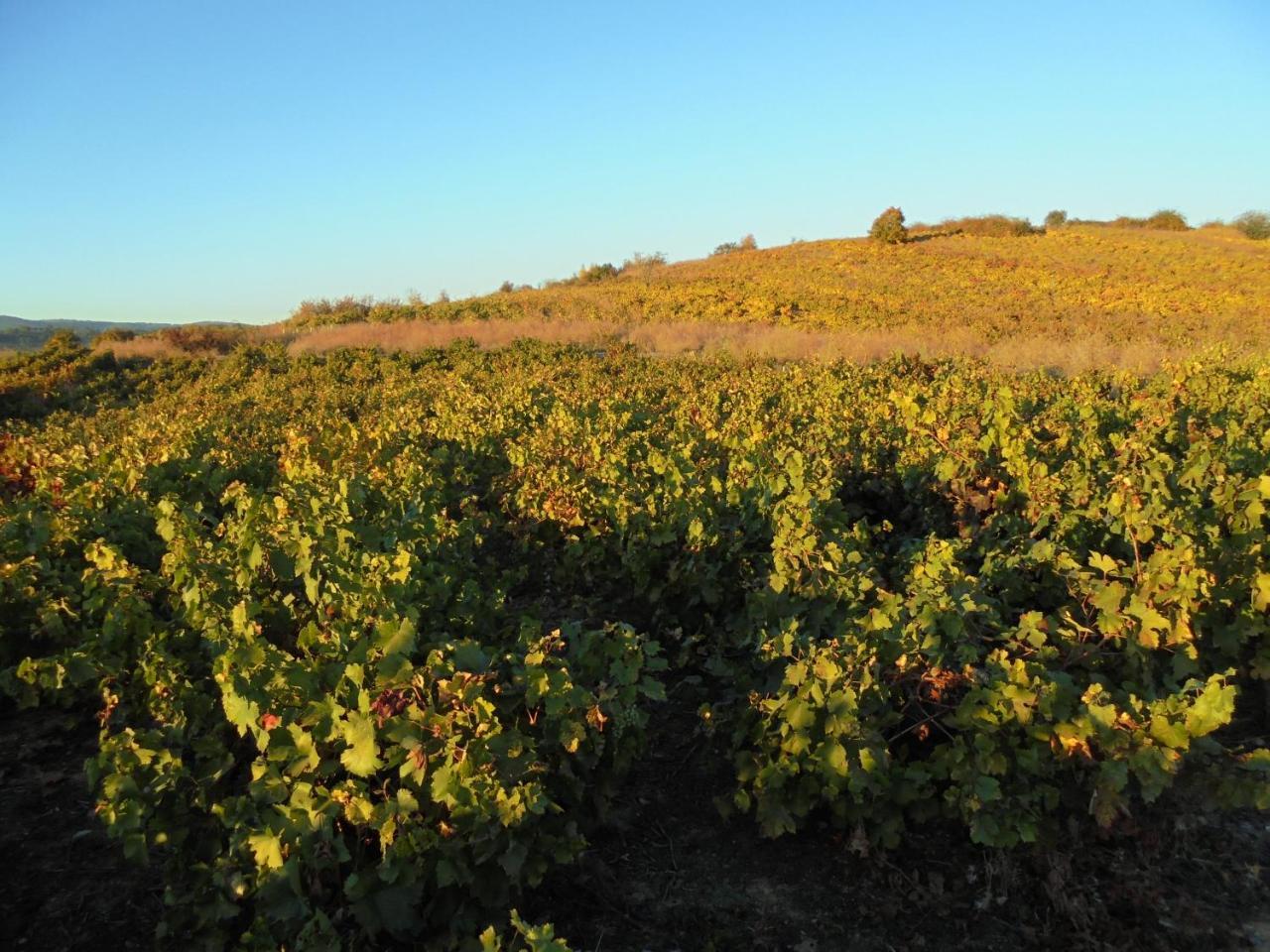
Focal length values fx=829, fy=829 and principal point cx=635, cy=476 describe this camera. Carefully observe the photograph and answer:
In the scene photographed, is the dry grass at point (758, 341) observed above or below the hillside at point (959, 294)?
below

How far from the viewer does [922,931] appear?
2951mm

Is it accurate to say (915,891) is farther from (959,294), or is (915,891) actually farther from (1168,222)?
(1168,222)

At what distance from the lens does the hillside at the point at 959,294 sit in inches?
943

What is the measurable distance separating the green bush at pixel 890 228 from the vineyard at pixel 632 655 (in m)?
42.3

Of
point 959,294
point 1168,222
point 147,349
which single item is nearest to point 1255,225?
point 1168,222

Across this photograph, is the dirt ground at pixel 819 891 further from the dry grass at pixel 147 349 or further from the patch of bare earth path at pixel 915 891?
the dry grass at pixel 147 349

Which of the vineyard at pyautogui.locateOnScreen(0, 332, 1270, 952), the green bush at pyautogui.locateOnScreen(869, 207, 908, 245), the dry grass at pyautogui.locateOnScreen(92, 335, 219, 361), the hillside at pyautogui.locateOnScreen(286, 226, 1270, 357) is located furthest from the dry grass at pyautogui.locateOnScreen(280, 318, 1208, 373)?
the green bush at pyautogui.locateOnScreen(869, 207, 908, 245)

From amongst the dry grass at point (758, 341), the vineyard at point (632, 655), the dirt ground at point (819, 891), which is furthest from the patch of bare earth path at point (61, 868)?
the dry grass at point (758, 341)

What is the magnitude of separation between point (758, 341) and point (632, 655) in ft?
58.3

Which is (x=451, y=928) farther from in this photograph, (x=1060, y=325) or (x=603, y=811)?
(x=1060, y=325)

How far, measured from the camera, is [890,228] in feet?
155

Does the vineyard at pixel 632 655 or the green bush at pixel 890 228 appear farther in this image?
the green bush at pixel 890 228

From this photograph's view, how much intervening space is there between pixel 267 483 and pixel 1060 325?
22.8m

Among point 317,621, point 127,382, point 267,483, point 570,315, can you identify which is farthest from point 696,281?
point 317,621
